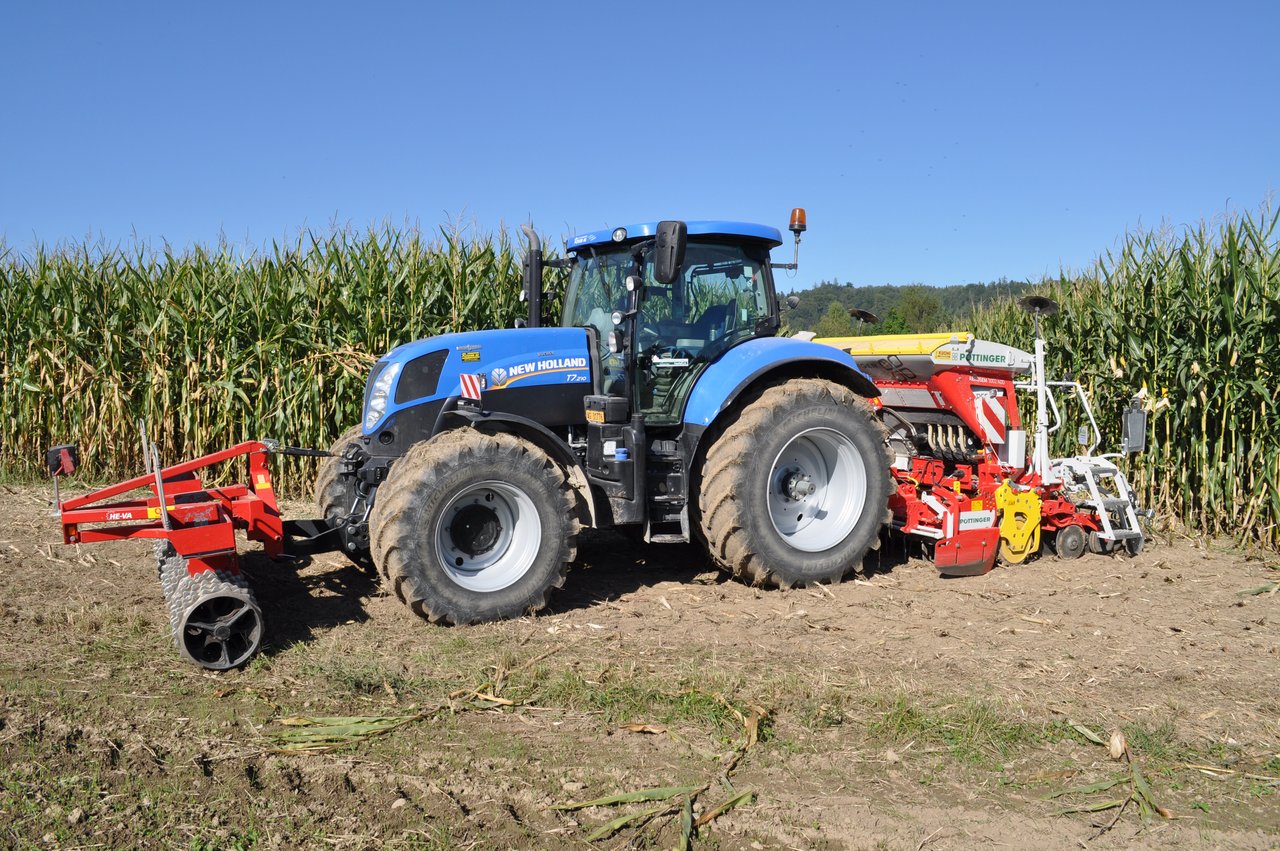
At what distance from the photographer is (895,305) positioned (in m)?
33.0

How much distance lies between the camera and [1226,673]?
191 inches

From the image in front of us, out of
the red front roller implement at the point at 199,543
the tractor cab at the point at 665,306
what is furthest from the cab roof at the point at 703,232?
the red front roller implement at the point at 199,543

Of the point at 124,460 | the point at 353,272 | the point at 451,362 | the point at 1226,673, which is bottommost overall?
the point at 1226,673

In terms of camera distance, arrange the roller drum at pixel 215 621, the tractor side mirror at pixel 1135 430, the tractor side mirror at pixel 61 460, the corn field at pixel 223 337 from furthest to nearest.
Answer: the corn field at pixel 223 337, the tractor side mirror at pixel 1135 430, the tractor side mirror at pixel 61 460, the roller drum at pixel 215 621

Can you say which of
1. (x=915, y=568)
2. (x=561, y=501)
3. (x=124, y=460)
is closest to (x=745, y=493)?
(x=561, y=501)

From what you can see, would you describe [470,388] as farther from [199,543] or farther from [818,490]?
[818,490]

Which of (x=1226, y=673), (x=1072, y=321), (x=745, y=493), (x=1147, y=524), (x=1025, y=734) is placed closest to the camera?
(x=1025, y=734)

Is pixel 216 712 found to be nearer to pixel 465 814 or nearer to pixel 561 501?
pixel 465 814

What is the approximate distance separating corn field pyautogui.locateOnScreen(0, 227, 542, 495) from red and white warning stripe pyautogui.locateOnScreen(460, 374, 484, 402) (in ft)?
12.4

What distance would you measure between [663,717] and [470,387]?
7.88 feet

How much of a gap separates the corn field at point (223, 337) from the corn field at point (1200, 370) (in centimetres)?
549

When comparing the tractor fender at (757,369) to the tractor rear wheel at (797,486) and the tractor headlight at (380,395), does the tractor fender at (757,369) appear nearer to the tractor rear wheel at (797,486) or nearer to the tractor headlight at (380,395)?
the tractor rear wheel at (797,486)

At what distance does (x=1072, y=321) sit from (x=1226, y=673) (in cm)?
484

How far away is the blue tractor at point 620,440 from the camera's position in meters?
5.33
